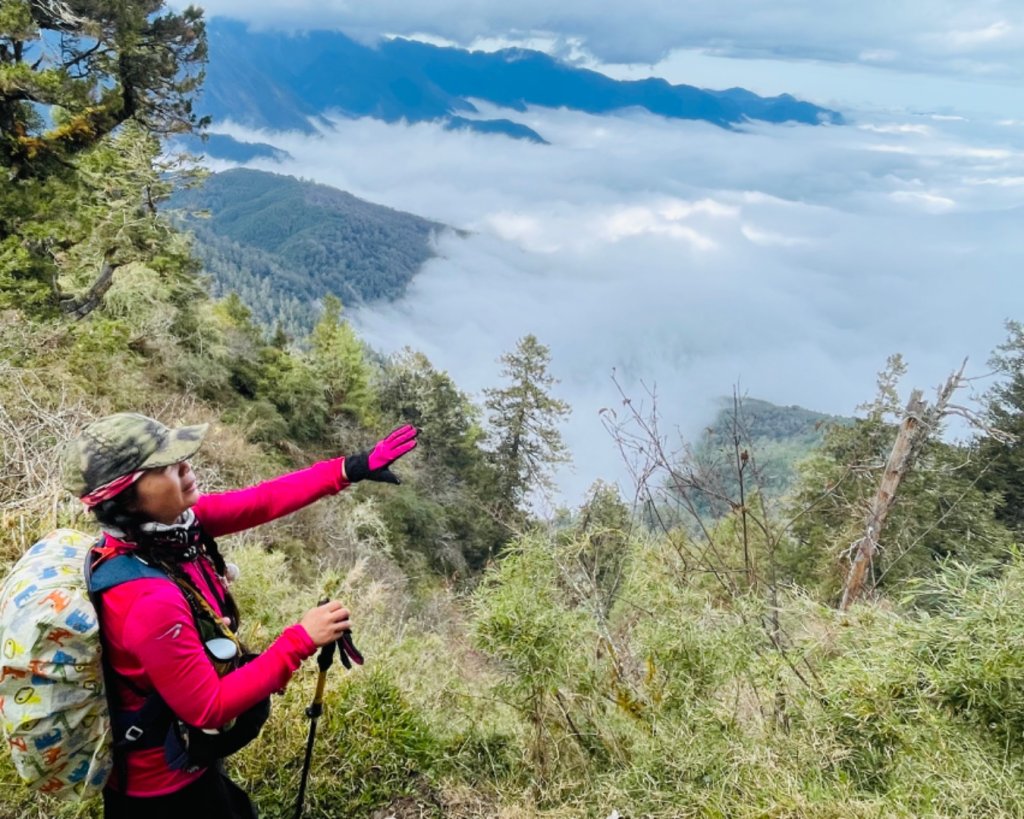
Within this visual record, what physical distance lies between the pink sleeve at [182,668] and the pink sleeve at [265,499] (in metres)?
0.73

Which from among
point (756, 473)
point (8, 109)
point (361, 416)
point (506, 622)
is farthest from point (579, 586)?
point (361, 416)

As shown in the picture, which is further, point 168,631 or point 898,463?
point 898,463

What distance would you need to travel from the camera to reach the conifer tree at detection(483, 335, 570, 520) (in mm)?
25359

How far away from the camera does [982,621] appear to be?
268 cm

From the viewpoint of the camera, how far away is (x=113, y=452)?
1959 millimetres

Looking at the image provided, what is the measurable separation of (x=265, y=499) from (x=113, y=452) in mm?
828

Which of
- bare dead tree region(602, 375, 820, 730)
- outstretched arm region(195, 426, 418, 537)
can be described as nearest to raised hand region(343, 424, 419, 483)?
outstretched arm region(195, 426, 418, 537)

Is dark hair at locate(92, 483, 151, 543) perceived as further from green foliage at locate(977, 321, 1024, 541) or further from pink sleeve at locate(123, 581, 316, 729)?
green foliage at locate(977, 321, 1024, 541)

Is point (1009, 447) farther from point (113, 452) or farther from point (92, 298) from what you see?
point (92, 298)

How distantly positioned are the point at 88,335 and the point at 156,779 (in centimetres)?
934

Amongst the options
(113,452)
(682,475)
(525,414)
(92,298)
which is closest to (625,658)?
(682,475)

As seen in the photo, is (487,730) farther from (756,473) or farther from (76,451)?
(76,451)

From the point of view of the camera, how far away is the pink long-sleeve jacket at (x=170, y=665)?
72.7 inches

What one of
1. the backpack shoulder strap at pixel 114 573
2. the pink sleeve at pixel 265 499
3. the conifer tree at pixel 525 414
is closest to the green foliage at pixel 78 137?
the pink sleeve at pixel 265 499
